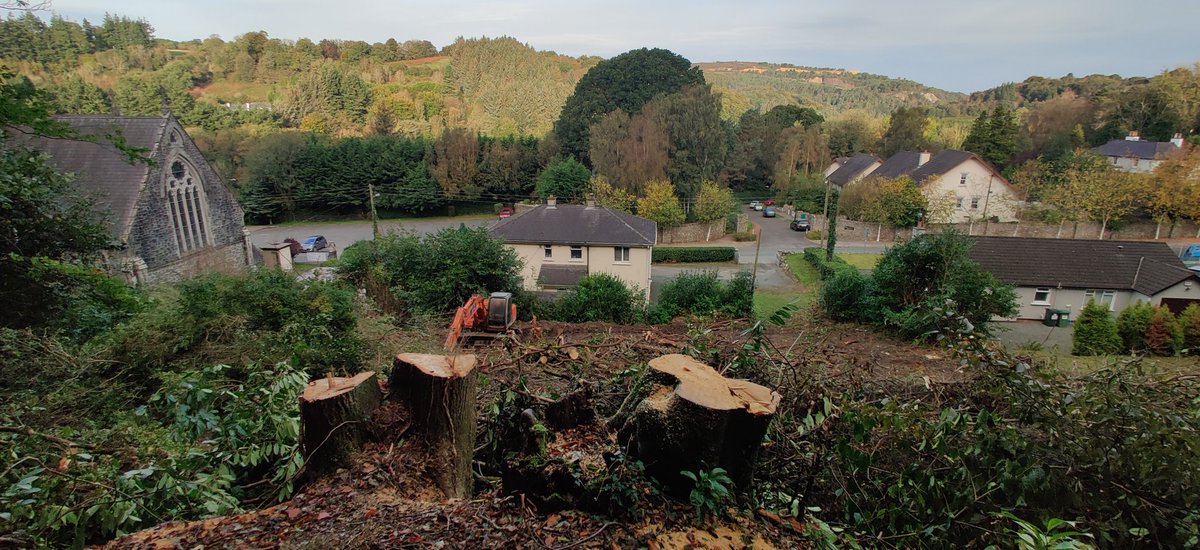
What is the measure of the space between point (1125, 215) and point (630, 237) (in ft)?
112

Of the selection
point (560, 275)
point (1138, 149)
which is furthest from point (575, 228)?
point (1138, 149)

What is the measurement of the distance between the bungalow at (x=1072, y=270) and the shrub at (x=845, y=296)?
6.23m

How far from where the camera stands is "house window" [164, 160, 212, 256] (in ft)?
68.3

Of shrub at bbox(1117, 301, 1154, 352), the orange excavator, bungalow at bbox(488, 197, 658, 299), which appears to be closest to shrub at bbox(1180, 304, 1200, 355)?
shrub at bbox(1117, 301, 1154, 352)

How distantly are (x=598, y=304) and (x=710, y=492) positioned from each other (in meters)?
14.4

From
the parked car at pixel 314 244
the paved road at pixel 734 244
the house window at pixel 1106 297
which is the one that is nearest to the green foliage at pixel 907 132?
the paved road at pixel 734 244

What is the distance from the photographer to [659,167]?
3641cm

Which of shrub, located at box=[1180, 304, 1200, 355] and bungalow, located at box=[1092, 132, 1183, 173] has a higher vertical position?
bungalow, located at box=[1092, 132, 1183, 173]

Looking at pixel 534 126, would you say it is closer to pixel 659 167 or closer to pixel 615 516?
pixel 659 167

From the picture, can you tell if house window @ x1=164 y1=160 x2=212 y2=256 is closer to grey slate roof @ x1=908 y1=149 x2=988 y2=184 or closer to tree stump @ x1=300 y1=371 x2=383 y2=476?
tree stump @ x1=300 y1=371 x2=383 y2=476

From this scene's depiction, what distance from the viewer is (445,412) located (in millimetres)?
3482

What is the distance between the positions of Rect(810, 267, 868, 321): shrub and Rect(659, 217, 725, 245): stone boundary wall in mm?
19862

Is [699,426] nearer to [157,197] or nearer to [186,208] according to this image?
[157,197]

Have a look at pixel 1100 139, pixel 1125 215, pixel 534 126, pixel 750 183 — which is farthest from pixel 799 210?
pixel 534 126
